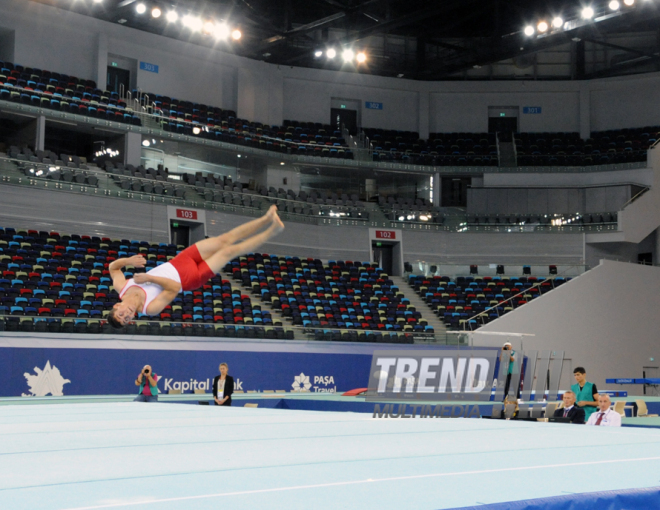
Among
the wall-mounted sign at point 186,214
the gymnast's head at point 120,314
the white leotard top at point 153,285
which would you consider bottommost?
the gymnast's head at point 120,314

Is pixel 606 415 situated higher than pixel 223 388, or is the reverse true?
pixel 606 415

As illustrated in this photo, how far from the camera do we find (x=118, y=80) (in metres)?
29.4

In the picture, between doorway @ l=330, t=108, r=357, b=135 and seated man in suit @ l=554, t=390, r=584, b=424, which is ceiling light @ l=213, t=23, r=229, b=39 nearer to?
doorway @ l=330, t=108, r=357, b=135

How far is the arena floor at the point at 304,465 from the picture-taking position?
2.43 m

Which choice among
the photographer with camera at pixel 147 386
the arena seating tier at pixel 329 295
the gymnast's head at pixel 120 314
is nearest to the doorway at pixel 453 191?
the arena seating tier at pixel 329 295

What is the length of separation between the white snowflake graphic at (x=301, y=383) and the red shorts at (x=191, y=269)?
40.1 feet

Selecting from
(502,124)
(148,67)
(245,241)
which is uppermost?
(148,67)

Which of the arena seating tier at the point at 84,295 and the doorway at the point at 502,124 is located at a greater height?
the doorway at the point at 502,124

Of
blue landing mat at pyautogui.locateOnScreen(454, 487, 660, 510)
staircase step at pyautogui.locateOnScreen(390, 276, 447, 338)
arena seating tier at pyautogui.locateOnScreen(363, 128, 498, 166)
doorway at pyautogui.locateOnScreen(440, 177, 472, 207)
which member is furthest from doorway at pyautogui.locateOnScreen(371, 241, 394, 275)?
blue landing mat at pyautogui.locateOnScreen(454, 487, 660, 510)

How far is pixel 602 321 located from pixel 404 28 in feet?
56.0

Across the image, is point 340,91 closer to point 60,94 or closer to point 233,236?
point 60,94

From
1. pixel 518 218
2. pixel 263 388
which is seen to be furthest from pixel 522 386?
pixel 518 218

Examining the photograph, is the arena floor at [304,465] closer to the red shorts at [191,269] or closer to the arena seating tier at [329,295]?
the red shorts at [191,269]

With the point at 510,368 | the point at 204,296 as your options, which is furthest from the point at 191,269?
the point at 204,296
